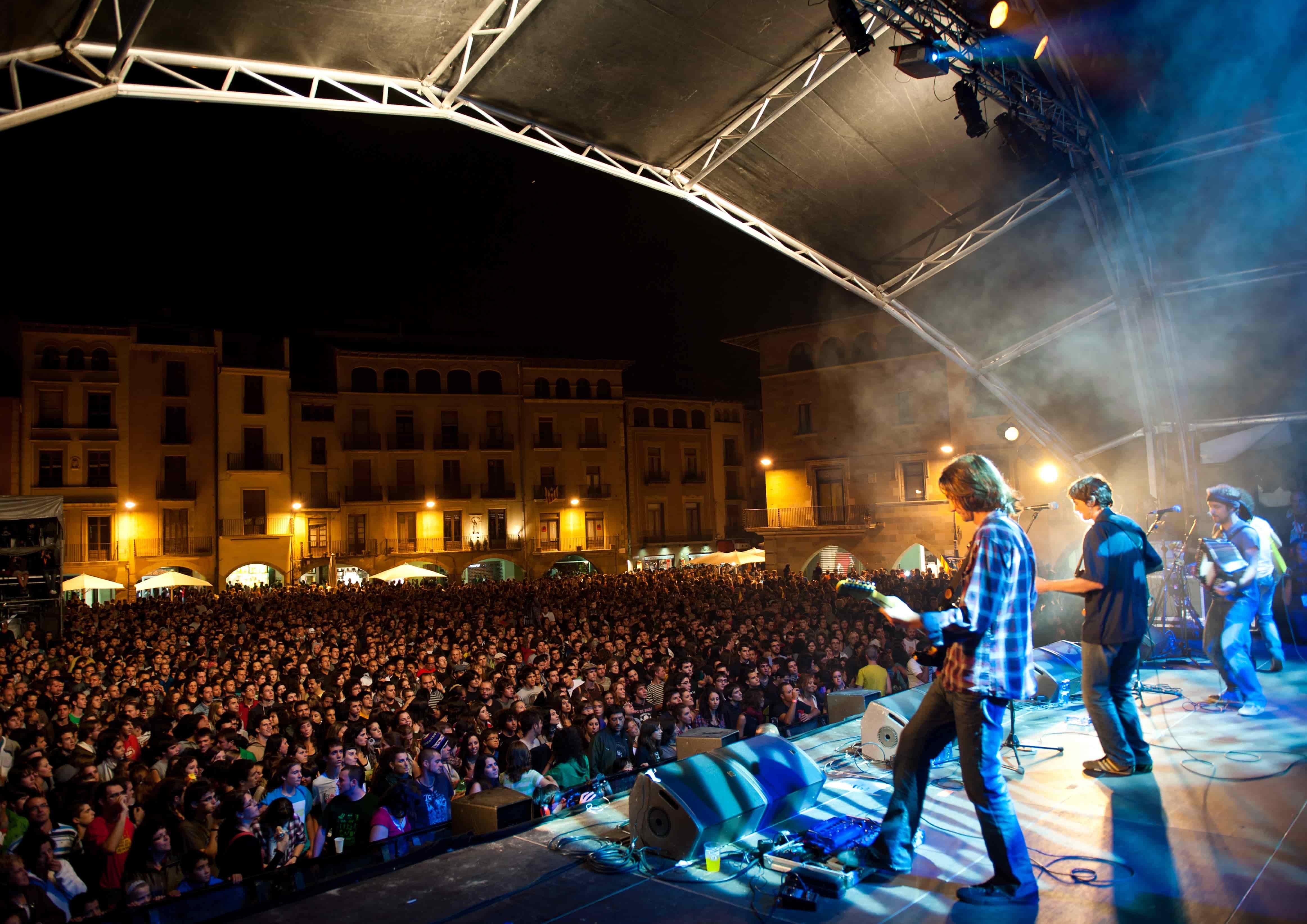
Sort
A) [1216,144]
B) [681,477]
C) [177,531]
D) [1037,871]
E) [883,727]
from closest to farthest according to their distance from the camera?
[1037,871] → [883,727] → [1216,144] → [177,531] → [681,477]

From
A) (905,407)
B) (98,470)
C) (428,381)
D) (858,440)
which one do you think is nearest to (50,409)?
(98,470)

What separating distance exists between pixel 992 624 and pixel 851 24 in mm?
5087

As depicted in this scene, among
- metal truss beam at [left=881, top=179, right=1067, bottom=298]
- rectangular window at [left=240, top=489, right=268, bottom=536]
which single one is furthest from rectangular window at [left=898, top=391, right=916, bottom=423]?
rectangular window at [left=240, top=489, right=268, bottom=536]

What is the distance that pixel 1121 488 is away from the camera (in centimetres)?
1171

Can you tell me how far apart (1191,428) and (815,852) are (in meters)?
8.80

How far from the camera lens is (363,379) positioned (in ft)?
116

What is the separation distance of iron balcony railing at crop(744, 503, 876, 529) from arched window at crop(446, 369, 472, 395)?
45.1 feet

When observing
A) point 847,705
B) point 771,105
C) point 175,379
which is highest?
point 175,379

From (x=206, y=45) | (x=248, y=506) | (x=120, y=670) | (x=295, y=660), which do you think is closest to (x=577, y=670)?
(x=295, y=660)

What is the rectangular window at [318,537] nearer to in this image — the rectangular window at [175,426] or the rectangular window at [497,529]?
the rectangular window at [175,426]

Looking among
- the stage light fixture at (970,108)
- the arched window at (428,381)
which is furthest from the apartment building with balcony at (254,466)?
the stage light fixture at (970,108)

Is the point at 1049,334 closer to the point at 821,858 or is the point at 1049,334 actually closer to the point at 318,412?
the point at 821,858

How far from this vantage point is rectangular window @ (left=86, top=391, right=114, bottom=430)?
29672 mm

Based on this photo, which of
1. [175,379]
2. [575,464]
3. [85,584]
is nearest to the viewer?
[85,584]
